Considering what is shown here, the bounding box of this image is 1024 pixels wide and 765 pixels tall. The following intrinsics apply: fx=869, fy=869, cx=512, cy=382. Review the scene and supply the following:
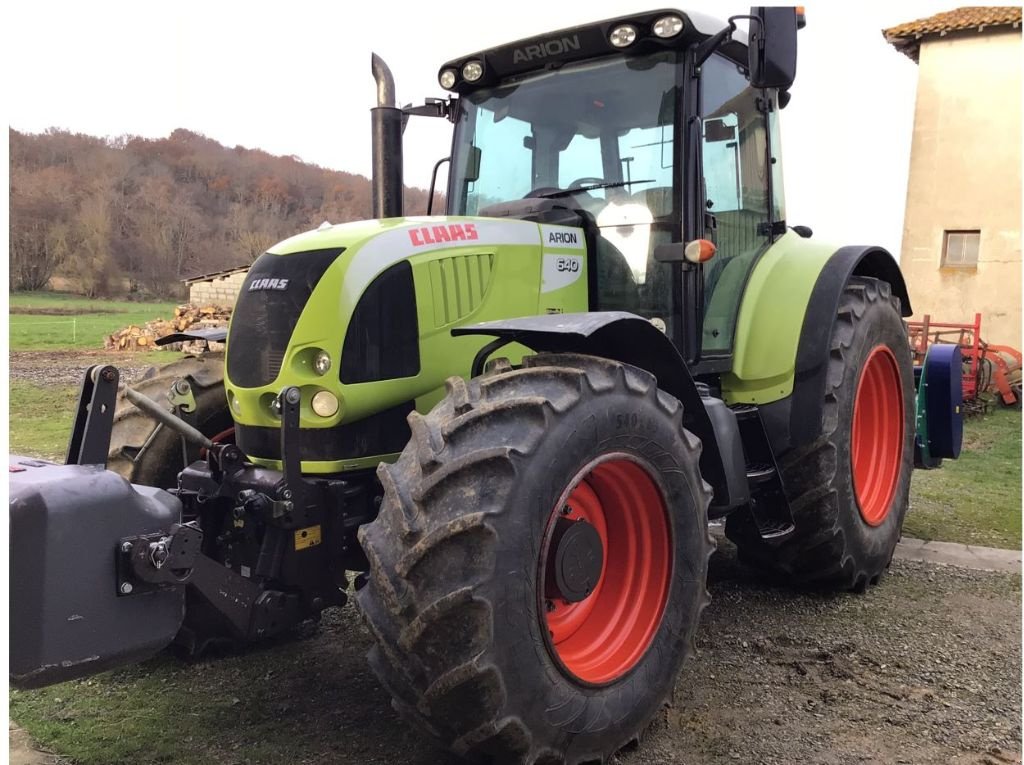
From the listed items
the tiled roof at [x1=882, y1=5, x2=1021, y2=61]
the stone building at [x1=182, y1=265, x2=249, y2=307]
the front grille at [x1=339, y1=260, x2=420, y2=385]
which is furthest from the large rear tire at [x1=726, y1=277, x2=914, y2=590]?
the stone building at [x1=182, y1=265, x2=249, y2=307]

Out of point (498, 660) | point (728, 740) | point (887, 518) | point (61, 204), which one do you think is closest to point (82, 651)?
point (498, 660)

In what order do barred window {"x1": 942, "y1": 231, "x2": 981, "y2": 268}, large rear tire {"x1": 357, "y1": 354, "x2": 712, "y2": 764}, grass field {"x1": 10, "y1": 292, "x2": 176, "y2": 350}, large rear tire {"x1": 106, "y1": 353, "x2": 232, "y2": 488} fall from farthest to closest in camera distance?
1. grass field {"x1": 10, "y1": 292, "x2": 176, "y2": 350}
2. barred window {"x1": 942, "y1": 231, "x2": 981, "y2": 268}
3. large rear tire {"x1": 106, "y1": 353, "x2": 232, "y2": 488}
4. large rear tire {"x1": 357, "y1": 354, "x2": 712, "y2": 764}

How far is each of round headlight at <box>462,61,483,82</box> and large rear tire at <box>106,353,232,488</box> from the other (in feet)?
5.62

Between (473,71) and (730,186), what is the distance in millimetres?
1284

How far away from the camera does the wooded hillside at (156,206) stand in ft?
74.4

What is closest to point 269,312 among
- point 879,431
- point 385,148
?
point 385,148

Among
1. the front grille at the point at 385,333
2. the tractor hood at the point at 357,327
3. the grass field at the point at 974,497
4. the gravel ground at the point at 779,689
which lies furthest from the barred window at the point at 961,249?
the front grille at the point at 385,333

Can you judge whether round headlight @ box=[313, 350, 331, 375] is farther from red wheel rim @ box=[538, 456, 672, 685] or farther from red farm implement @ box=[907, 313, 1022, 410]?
red farm implement @ box=[907, 313, 1022, 410]

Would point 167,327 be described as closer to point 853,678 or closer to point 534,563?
point 853,678

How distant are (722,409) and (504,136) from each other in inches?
62.5

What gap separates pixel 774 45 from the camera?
126 inches

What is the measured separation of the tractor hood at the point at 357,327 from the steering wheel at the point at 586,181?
2.09ft

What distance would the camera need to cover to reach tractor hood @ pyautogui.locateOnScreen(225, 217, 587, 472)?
291cm

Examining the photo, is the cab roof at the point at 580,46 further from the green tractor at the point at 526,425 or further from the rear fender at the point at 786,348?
the rear fender at the point at 786,348
